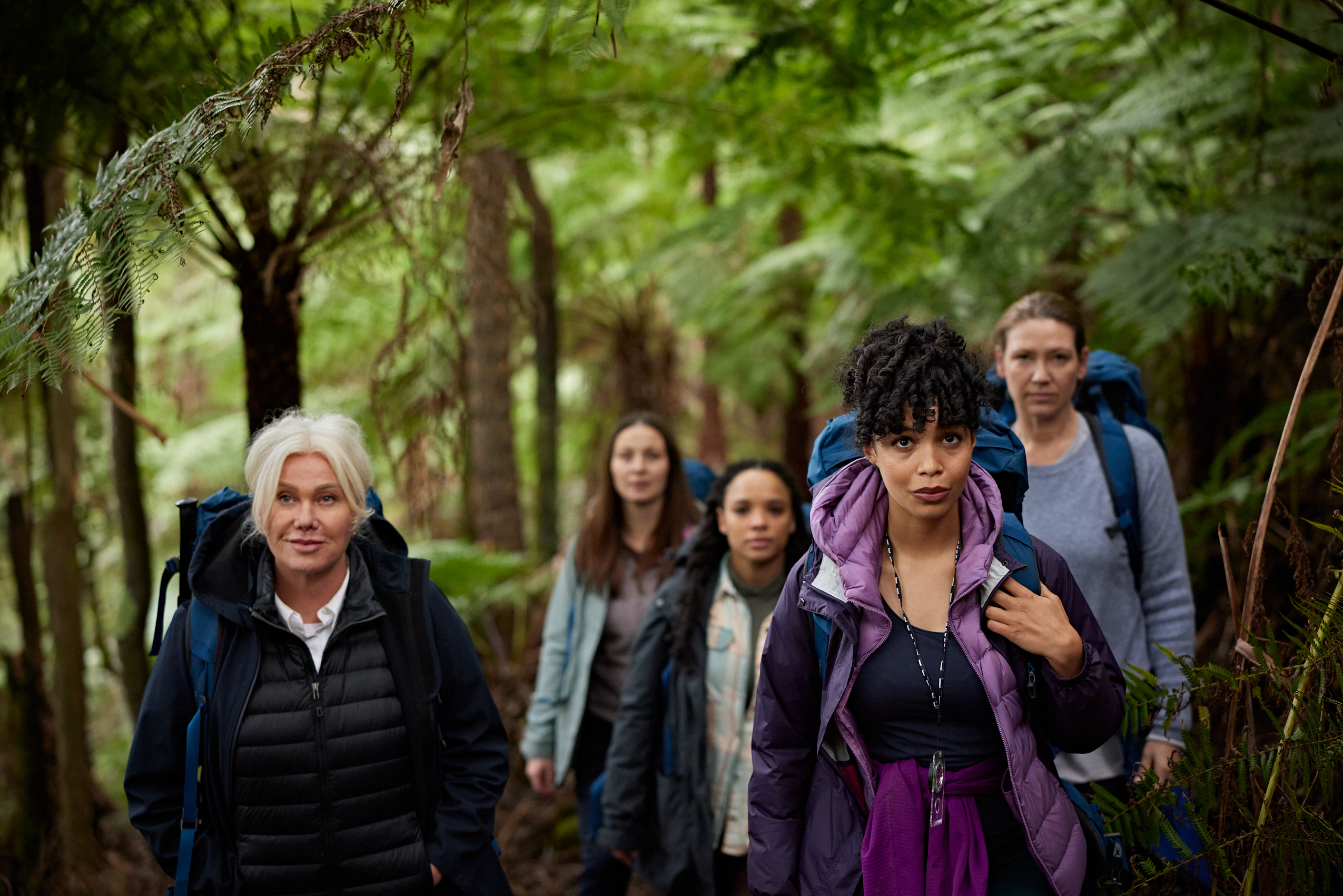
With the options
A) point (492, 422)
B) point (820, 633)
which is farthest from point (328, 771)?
point (492, 422)

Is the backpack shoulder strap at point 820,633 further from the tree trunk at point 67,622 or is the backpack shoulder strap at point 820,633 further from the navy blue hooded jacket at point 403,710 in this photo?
the tree trunk at point 67,622

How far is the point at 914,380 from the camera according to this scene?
2.18 m

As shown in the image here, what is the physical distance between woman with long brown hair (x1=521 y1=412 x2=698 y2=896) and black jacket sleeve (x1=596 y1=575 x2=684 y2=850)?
1.63 ft

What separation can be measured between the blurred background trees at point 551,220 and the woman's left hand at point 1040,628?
0.76 meters

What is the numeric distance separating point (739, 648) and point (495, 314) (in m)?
4.21

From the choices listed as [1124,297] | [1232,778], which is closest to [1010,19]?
[1124,297]

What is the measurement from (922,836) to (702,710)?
140cm

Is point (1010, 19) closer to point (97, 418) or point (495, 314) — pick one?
point (495, 314)

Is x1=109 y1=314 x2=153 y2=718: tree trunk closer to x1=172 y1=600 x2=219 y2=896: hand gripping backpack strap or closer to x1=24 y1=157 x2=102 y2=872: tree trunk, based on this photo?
x1=24 y1=157 x2=102 y2=872: tree trunk

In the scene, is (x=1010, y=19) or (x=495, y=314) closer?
(x=1010, y=19)

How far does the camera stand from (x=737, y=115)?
18.2 ft

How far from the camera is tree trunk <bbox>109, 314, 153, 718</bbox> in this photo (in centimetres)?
448

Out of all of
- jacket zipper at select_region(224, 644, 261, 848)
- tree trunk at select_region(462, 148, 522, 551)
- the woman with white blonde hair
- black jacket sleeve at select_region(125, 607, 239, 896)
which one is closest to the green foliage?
the woman with white blonde hair

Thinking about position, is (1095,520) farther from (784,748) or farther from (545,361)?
(545,361)
